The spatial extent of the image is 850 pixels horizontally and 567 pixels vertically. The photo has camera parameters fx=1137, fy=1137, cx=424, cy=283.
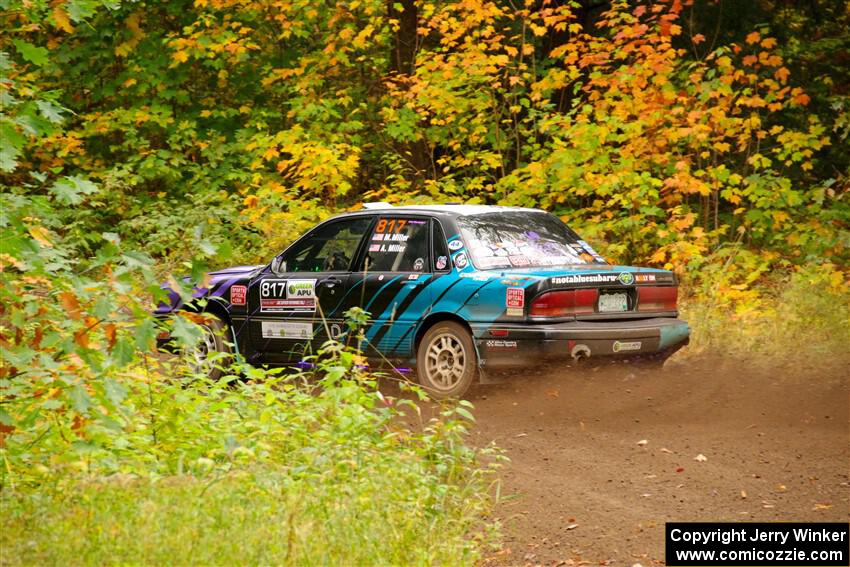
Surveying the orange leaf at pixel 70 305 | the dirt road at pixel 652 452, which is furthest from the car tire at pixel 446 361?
the orange leaf at pixel 70 305

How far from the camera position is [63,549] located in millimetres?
4699

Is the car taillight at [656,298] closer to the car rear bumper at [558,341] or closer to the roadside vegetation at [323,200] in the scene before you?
the car rear bumper at [558,341]

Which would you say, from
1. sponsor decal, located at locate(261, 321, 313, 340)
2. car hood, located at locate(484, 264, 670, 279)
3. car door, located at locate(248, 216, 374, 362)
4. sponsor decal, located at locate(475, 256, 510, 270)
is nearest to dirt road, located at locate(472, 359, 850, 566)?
car hood, located at locate(484, 264, 670, 279)

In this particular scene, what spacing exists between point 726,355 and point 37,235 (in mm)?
6561

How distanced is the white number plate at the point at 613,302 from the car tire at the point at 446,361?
1.11 m

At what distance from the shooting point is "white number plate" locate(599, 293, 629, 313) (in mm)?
9234

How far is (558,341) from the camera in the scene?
884 cm

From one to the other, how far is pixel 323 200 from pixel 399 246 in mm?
7904

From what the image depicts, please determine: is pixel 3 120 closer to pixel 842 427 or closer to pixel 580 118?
pixel 842 427

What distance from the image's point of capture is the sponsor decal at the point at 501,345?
8.93 metres

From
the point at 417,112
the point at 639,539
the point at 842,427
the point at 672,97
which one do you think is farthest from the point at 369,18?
the point at 639,539

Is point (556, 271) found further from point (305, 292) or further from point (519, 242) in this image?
point (305, 292)

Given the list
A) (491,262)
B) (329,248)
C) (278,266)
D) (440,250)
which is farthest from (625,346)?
(278,266)

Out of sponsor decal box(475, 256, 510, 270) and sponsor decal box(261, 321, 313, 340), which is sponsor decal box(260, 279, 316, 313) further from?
sponsor decal box(475, 256, 510, 270)
